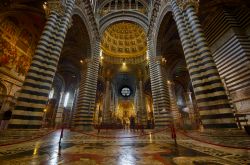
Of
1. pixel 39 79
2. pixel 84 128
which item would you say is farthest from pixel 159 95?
pixel 39 79

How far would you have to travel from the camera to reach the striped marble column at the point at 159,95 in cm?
1223

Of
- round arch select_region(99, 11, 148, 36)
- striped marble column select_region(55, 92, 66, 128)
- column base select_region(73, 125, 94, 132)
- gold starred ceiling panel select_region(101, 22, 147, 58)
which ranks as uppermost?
gold starred ceiling panel select_region(101, 22, 147, 58)

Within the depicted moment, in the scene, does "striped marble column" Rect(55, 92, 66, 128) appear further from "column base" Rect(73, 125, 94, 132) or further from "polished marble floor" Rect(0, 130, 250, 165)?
"polished marble floor" Rect(0, 130, 250, 165)

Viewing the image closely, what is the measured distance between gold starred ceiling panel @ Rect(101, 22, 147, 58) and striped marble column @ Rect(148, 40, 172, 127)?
49.0 ft

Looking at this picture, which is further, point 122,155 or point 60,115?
point 60,115

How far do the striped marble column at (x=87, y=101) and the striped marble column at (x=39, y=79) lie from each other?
5.51 m

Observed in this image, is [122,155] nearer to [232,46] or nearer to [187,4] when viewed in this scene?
[187,4]

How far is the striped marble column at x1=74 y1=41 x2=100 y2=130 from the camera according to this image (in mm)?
12320

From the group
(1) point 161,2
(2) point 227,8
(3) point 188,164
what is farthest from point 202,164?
(1) point 161,2

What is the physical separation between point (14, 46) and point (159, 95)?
1618 cm

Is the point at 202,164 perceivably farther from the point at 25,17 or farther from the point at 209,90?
the point at 25,17

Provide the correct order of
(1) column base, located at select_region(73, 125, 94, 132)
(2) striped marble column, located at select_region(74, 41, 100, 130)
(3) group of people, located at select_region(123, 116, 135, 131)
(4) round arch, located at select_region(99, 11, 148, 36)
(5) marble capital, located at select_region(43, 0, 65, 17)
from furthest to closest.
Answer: (4) round arch, located at select_region(99, 11, 148, 36) < (3) group of people, located at select_region(123, 116, 135, 131) < (2) striped marble column, located at select_region(74, 41, 100, 130) < (1) column base, located at select_region(73, 125, 94, 132) < (5) marble capital, located at select_region(43, 0, 65, 17)

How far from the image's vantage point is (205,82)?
6449 millimetres

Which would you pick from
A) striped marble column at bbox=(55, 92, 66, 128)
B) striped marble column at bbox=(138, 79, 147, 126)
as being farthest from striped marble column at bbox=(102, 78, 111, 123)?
striped marble column at bbox=(55, 92, 66, 128)
